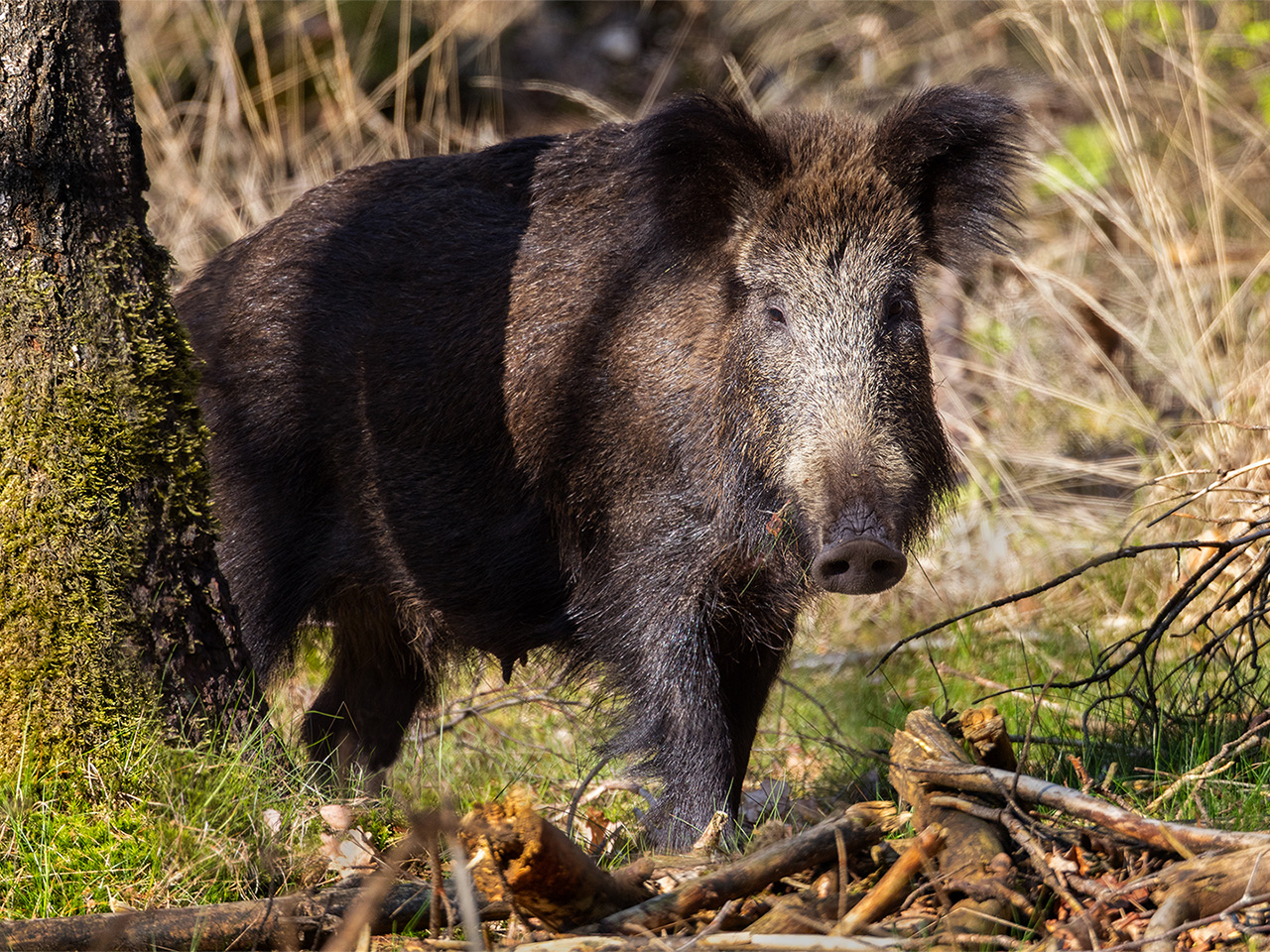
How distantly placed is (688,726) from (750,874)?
1.20m

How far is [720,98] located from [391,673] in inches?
92.6

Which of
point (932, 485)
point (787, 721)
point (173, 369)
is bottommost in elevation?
point (787, 721)

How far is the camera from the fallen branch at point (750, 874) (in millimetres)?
2197

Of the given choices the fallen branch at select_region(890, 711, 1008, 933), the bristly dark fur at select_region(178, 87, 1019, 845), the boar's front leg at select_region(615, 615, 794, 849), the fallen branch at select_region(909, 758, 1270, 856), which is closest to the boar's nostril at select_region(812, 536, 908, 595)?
the bristly dark fur at select_region(178, 87, 1019, 845)

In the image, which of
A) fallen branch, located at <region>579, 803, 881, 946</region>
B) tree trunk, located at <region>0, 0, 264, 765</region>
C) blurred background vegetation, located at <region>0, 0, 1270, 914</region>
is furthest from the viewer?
blurred background vegetation, located at <region>0, 0, 1270, 914</region>

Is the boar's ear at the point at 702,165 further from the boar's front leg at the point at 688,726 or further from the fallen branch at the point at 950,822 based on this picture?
the fallen branch at the point at 950,822

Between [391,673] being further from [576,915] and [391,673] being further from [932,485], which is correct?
[576,915]

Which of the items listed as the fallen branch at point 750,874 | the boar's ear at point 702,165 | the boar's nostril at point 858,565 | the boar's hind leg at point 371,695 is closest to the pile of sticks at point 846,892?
the fallen branch at point 750,874

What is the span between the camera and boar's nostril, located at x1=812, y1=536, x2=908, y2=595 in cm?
294

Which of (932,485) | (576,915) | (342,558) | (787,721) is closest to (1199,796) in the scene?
(932,485)

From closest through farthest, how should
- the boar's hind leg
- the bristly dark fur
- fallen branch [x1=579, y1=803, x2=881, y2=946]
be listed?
fallen branch [x1=579, y1=803, x2=881, y2=946] < the bristly dark fur < the boar's hind leg

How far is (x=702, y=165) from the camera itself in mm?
3625

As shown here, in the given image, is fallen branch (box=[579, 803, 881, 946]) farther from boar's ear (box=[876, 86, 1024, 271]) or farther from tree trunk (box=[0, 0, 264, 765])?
boar's ear (box=[876, 86, 1024, 271])

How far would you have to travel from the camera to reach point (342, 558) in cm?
408
